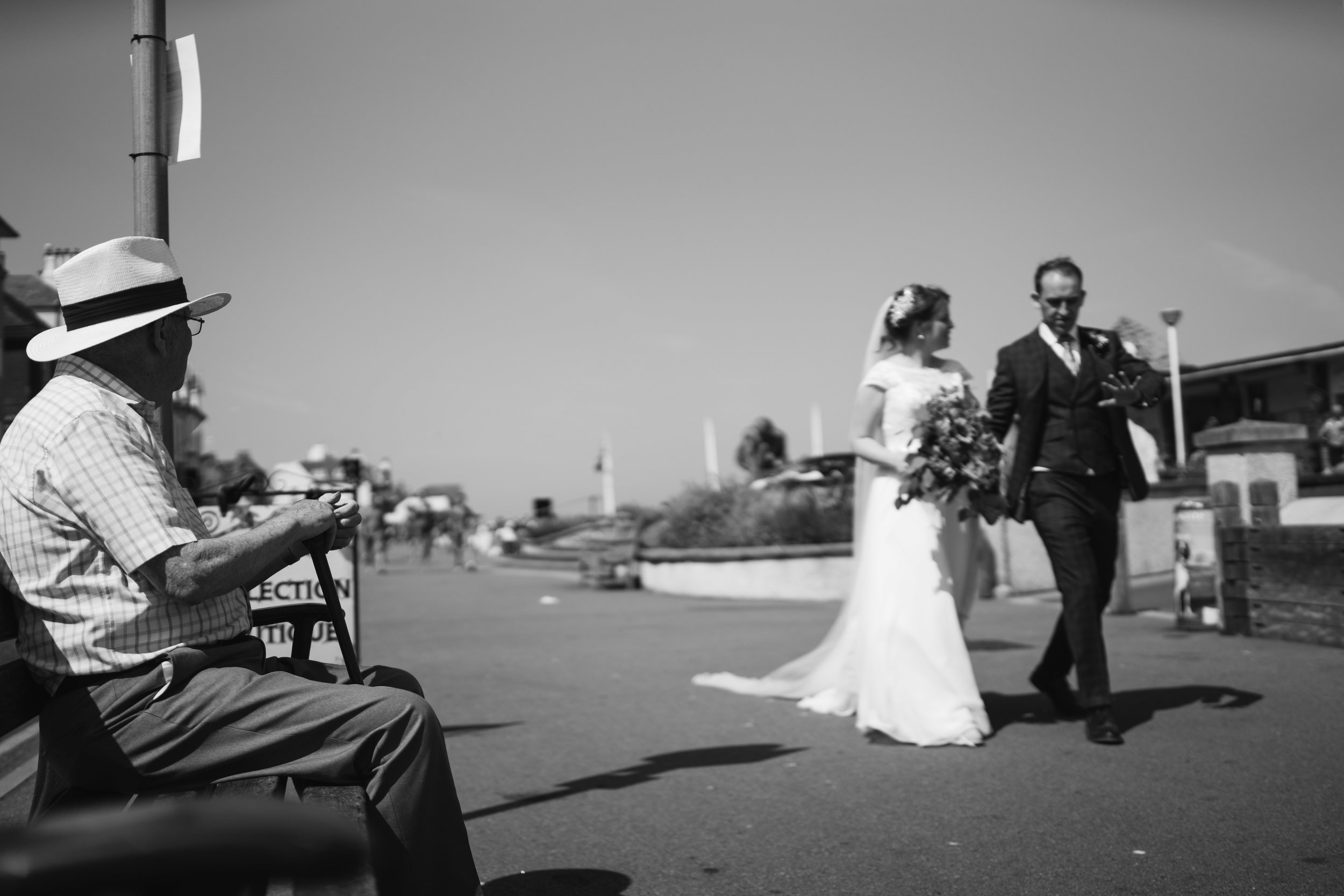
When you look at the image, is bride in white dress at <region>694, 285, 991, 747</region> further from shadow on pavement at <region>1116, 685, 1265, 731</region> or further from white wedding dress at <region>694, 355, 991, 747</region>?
shadow on pavement at <region>1116, 685, 1265, 731</region>

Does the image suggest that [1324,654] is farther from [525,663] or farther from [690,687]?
[525,663]

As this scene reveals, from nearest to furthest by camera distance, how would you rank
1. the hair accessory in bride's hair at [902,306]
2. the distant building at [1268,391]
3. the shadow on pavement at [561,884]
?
the shadow on pavement at [561,884]
the hair accessory in bride's hair at [902,306]
the distant building at [1268,391]

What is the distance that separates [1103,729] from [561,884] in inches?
125

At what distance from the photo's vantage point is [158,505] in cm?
249

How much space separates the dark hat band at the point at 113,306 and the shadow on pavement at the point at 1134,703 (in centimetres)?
511

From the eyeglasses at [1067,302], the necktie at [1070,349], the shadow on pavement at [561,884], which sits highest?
the eyeglasses at [1067,302]

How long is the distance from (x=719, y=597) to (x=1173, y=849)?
14.1 meters

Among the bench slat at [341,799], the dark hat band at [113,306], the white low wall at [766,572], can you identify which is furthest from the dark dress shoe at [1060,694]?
the white low wall at [766,572]

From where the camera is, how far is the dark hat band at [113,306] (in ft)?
9.06

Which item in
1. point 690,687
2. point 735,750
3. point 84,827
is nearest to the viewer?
point 84,827

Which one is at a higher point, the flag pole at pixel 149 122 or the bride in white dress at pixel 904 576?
the flag pole at pixel 149 122

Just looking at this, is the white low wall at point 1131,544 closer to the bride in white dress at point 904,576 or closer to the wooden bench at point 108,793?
the bride in white dress at point 904,576

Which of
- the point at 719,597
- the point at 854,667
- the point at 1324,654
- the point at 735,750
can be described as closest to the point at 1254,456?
the point at 1324,654

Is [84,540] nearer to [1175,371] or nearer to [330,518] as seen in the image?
[330,518]
